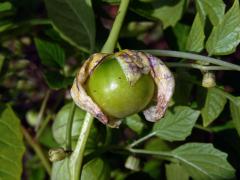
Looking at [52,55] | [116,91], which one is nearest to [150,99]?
[116,91]

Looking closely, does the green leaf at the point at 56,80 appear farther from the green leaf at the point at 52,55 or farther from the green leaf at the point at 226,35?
the green leaf at the point at 226,35

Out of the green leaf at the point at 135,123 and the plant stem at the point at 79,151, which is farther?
the green leaf at the point at 135,123

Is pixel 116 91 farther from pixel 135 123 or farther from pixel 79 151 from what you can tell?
pixel 135 123

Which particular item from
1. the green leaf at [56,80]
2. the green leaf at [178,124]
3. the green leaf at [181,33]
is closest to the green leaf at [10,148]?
the green leaf at [56,80]

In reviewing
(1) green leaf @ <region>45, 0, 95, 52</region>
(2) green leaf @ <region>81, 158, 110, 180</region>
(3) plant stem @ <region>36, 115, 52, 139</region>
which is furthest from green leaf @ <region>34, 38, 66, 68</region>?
(3) plant stem @ <region>36, 115, 52, 139</region>

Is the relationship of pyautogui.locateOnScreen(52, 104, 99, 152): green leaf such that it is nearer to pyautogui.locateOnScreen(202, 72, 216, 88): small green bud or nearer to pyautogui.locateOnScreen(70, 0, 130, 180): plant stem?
pyautogui.locateOnScreen(70, 0, 130, 180): plant stem
